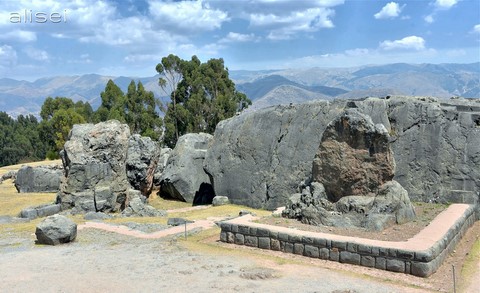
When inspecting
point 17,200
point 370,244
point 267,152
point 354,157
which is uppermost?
point 354,157

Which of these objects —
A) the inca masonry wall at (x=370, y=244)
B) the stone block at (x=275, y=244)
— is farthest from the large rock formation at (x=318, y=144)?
the stone block at (x=275, y=244)

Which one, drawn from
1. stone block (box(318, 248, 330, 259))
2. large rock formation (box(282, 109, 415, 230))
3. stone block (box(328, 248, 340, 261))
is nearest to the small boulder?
large rock formation (box(282, 109, 415, 230))

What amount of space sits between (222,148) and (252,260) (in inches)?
534

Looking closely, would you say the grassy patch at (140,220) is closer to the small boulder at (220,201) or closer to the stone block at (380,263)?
the small boulder at (220,201)

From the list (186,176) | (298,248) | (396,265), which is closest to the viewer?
(396,265)

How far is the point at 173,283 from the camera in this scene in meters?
11.4

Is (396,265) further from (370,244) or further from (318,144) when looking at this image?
(318,144)

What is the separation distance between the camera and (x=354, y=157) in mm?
16625

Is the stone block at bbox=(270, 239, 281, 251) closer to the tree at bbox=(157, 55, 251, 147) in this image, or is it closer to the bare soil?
the bare soil

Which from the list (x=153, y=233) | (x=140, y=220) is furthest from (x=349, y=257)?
(x=140, y=220)

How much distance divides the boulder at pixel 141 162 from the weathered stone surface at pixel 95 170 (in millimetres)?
3359

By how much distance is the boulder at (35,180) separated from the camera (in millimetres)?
33219

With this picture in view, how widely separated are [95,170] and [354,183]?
14.8 metres

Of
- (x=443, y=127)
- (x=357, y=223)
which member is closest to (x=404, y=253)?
(x=357, y=223)
